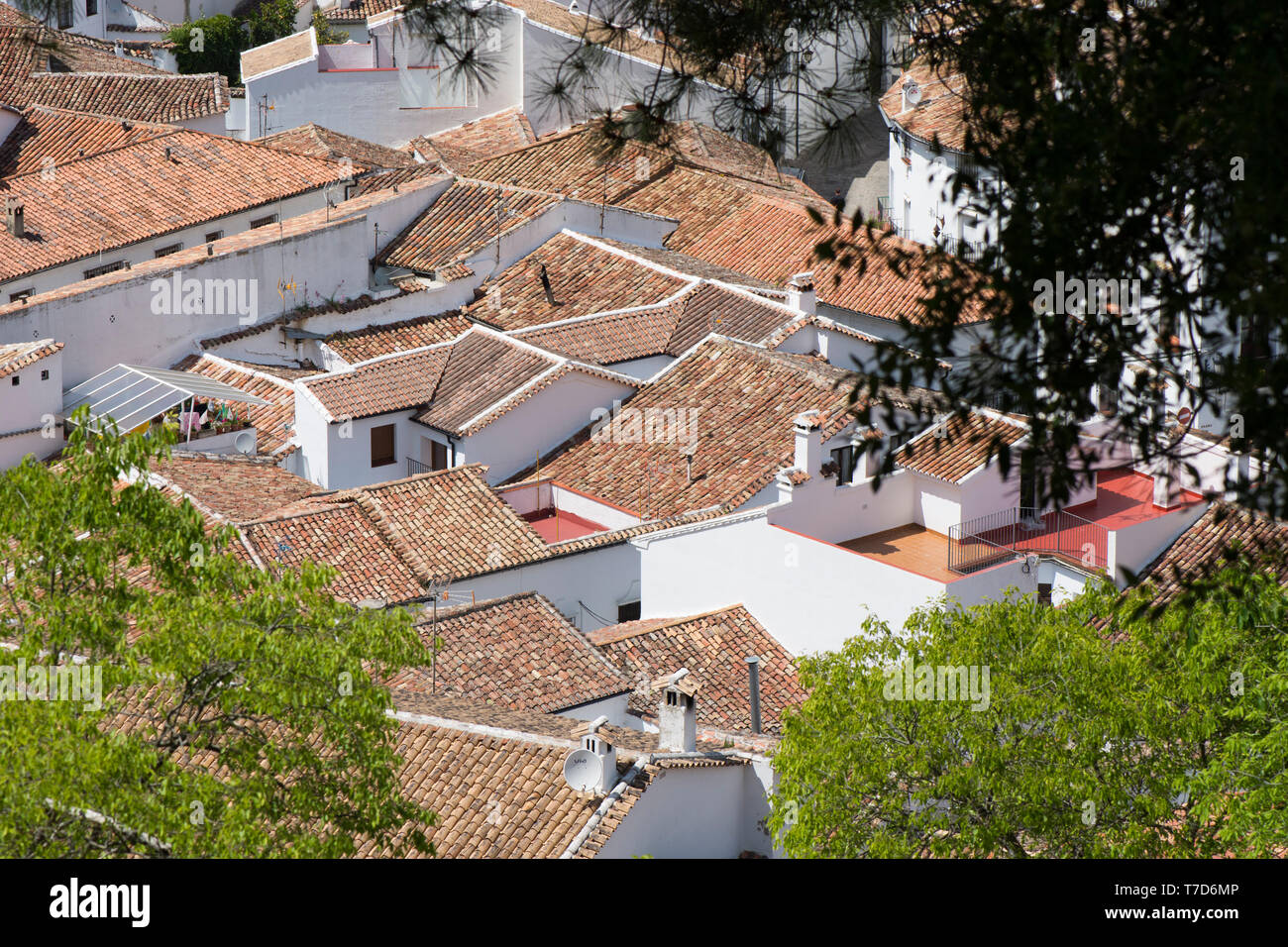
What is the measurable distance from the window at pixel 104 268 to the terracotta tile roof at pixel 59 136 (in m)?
6.09

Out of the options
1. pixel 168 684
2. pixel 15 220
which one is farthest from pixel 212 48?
pixel 168 684

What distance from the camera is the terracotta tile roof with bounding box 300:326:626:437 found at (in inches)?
1190

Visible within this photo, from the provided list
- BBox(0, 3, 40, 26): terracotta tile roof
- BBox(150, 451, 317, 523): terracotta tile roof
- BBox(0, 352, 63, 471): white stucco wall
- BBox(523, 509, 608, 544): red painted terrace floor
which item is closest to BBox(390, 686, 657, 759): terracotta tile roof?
BBox(150, 451, 317, 523): terracotta tile roof

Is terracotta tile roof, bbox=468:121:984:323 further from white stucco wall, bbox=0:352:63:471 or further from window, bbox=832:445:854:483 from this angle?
white stucco wall, bbox=0:352:63:471

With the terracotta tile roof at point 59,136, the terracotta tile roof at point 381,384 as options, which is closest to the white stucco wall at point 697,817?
the terracotta tile roof at point 381,384

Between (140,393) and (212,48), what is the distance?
28.2 metres

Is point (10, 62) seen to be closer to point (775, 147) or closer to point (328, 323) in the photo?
point (328, 323)

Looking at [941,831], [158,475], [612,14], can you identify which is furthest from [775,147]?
[158,475]

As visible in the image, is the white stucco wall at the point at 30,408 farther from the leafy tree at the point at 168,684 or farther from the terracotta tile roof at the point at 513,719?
the leafy tree at the point at 168,684

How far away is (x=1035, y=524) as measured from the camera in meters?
27.8

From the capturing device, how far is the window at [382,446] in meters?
31.0

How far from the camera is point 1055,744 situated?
16.3 m

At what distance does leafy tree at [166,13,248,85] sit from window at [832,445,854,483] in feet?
109

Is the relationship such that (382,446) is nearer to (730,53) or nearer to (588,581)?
(588,581)
